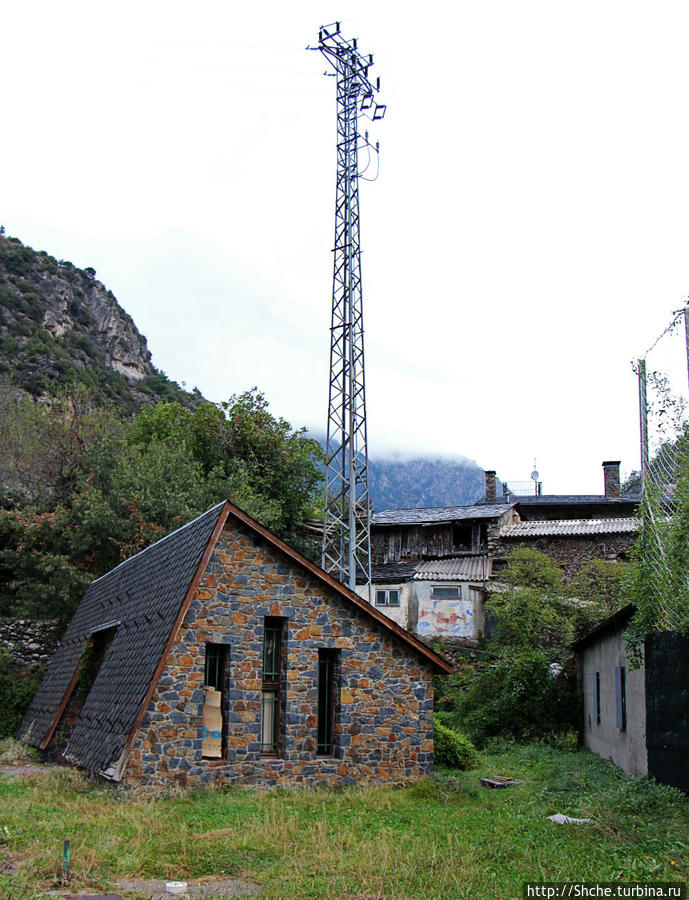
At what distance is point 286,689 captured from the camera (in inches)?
607

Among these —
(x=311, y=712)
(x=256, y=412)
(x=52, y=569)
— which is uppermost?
(x=256, y=412)

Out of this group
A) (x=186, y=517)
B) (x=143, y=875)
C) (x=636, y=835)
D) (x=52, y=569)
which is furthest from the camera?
(x=186, y=517)

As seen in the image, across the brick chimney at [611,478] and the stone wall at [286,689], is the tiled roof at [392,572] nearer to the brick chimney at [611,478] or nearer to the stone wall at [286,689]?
the brick chimney at [611,478]

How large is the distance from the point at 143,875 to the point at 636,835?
5.88m

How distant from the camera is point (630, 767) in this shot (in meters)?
16.0

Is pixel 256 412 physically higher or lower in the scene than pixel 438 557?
higher

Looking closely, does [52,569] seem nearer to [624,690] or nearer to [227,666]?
[227,666]

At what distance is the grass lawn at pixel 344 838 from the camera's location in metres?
8.58

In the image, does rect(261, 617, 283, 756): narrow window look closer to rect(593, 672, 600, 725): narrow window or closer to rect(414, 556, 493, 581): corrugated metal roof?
rect(593, 672, 600, 725): narrow window

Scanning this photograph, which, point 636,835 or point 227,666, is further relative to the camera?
point 227,666

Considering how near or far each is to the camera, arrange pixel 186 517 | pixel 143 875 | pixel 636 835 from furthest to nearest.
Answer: pixel 186 517, pixel 636 835, pixel 143 875

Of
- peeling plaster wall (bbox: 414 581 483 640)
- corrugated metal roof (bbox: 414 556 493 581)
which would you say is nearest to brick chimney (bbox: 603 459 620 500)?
corrugated metal roof (bbox: 414 556 493 581)

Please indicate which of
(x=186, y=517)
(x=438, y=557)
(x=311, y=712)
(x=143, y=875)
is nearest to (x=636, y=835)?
(x=143, y=875)

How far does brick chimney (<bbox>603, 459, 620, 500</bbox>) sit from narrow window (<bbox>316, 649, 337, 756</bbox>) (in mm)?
33832
